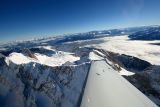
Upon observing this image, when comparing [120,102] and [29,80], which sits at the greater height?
[120,102]

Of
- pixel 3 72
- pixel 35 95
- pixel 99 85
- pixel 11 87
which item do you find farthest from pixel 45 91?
pixel 99 85

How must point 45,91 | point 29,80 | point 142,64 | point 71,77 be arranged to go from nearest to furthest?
point 71,77
point 45,91
point 29,80
point 142,64

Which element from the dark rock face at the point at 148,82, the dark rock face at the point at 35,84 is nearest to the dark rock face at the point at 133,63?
the dark rock face at the point at 148,82

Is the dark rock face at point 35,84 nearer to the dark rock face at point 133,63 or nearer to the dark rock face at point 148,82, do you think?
the dark rock face at point 148,82

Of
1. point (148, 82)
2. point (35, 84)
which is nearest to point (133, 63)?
point (148, 82)

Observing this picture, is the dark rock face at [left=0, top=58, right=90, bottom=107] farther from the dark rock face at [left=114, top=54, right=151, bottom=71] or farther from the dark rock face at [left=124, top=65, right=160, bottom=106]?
the dark rock face at [left=114, top=54, right=151, bottom=71]

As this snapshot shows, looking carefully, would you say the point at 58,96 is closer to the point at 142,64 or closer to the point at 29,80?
the point at 29,80

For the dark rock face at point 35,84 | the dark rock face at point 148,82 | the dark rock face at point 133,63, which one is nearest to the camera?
the dark rock face at point 35,84

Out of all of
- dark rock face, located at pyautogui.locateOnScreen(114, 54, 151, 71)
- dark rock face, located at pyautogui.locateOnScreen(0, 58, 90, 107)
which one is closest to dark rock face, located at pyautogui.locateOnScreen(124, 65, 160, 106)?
dark rock face, located at pyautogui.locateOnScreen(0, 58, 90, 107)

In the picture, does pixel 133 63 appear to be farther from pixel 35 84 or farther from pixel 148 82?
pixel 35 84
